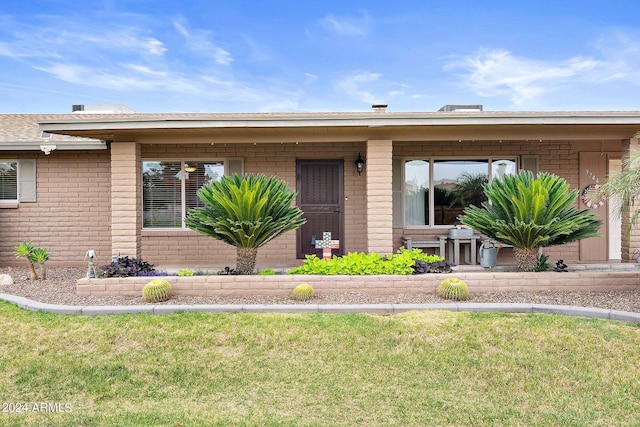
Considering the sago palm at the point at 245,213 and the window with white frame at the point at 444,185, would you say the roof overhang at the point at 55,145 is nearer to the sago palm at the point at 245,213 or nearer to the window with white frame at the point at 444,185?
the sago palm at the point at 245,213

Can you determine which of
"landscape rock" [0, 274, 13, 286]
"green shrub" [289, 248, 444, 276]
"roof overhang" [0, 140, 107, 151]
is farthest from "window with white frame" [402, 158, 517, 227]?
"landscape rock" [0, 274, 13, 286]

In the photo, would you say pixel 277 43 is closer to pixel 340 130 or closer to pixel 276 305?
pixel 340 130

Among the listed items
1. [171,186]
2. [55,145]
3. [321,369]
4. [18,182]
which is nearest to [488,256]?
[321,369]

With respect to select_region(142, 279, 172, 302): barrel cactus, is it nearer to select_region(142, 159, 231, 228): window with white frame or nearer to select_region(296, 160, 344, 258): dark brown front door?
select_region(142, 159, 231, 228): window with white frame

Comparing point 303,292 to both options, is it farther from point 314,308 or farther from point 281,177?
point 281,177

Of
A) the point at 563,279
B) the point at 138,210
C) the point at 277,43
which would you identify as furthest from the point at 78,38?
the point at 563,279

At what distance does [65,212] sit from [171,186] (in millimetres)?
2294

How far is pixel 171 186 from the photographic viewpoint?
32.6 feet

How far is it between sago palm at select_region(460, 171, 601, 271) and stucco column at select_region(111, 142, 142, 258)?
5.48 meters

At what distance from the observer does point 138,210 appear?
26.7 feet

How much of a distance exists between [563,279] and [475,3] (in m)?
8.93

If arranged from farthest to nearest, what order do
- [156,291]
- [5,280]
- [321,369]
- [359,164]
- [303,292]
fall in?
[359,164] → [5,280] → [303,292] → [156,291] → [321,369]

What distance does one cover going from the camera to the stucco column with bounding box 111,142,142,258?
26.0 feet

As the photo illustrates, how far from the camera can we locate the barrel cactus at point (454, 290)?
252 inches
